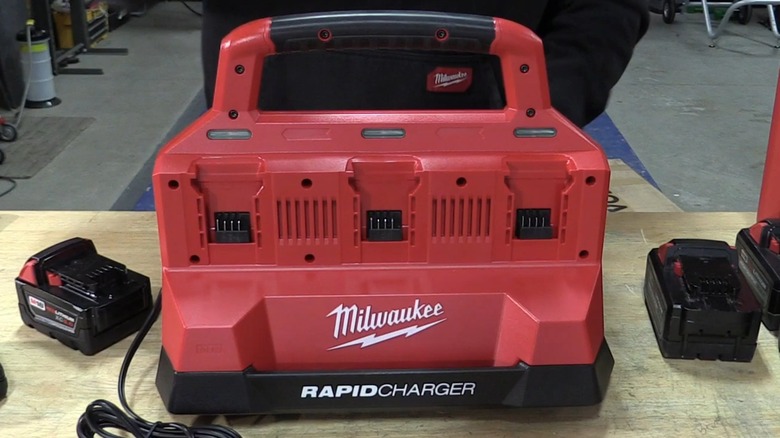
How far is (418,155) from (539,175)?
0.10 m

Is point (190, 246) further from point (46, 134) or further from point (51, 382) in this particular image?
point (46, 134)

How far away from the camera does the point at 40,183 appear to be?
9.11 ft

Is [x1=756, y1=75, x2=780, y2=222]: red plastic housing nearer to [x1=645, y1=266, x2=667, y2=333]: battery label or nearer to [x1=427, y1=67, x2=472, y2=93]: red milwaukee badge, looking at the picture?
[x1=645, y1=266, x2=667, y2=333]: battery label

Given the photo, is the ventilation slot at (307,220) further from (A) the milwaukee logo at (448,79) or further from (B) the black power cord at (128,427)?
(A) the milwaukee logo at (448,79)

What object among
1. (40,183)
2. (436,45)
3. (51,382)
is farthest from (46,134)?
(436,45)

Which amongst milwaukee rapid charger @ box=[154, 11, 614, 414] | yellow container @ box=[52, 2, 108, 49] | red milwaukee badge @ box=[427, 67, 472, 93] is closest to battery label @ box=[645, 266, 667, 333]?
milwaukee rapid charger @ box=[154, 11, 614, 414]

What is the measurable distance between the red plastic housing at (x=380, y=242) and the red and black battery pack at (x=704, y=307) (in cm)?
12

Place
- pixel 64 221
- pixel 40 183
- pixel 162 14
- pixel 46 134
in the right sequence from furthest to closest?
pixel 162 14 → pixel 46 134 → pixel 40 183 → pixel 64 221

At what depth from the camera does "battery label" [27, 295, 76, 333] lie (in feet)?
2.47

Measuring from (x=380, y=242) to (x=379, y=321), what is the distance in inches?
2.7

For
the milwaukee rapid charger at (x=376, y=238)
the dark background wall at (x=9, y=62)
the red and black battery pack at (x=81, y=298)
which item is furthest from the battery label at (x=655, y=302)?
the dark background wall at (x=9, y=62)

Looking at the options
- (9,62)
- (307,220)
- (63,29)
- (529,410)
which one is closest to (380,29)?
(307,220)

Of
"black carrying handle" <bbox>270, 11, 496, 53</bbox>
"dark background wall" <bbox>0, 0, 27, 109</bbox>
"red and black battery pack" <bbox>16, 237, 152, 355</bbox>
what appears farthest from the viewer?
"dark background wall" <bbox>0, 0, 27, 109</bbox>

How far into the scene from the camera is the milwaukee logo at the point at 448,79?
1.05m
